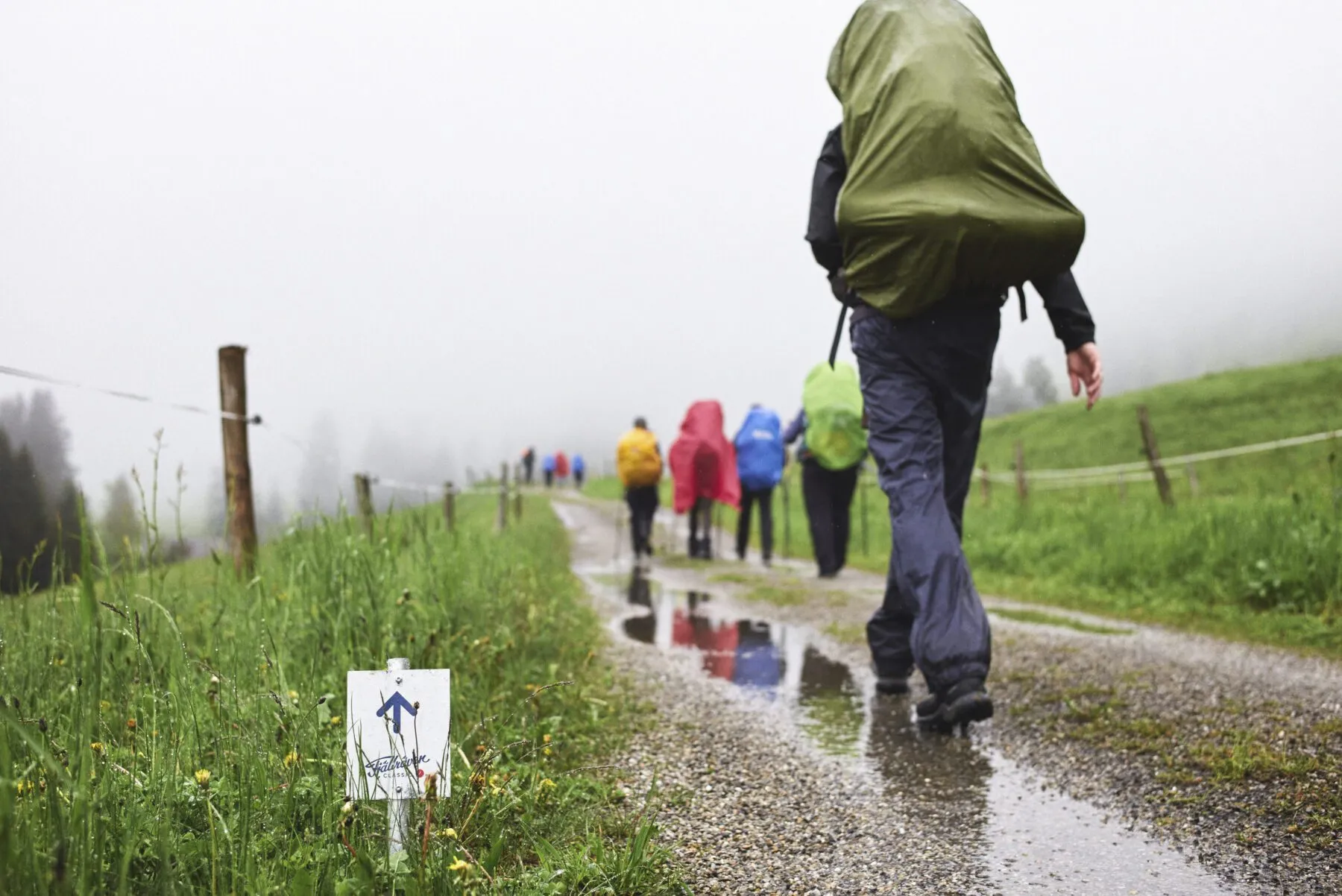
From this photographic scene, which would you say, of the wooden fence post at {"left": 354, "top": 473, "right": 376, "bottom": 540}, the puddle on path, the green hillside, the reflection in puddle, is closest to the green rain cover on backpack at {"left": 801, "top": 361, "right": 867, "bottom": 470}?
the reflection in puddle

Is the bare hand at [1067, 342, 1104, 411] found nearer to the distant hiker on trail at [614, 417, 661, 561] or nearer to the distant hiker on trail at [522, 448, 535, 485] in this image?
the distant hiker on trail at [614, 417, 661, 561]

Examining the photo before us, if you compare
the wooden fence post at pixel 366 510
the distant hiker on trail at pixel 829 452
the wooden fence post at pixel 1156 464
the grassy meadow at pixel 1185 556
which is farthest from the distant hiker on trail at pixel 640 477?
the wooden fence post at pixel 366 510

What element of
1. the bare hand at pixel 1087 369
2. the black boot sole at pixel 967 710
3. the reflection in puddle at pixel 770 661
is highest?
the bare hand at pixel 1087 369

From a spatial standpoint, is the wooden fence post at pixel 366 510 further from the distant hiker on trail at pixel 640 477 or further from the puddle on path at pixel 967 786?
the distant hiker on trail at pixel 640 477

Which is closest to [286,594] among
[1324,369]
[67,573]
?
[67,573]

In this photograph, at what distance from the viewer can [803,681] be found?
15.4 ft

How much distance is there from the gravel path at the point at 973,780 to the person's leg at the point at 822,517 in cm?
468

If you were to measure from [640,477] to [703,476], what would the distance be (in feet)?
2.91

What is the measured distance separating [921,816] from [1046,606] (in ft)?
17.8

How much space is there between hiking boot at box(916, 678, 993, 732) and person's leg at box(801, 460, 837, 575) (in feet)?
22.5

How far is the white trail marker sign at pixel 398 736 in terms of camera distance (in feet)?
6.29

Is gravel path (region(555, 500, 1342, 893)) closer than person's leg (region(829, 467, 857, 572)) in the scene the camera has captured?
Yes

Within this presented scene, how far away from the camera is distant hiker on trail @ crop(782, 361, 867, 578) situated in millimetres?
9906

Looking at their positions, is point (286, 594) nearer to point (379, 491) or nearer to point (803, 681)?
point (803, 681)
